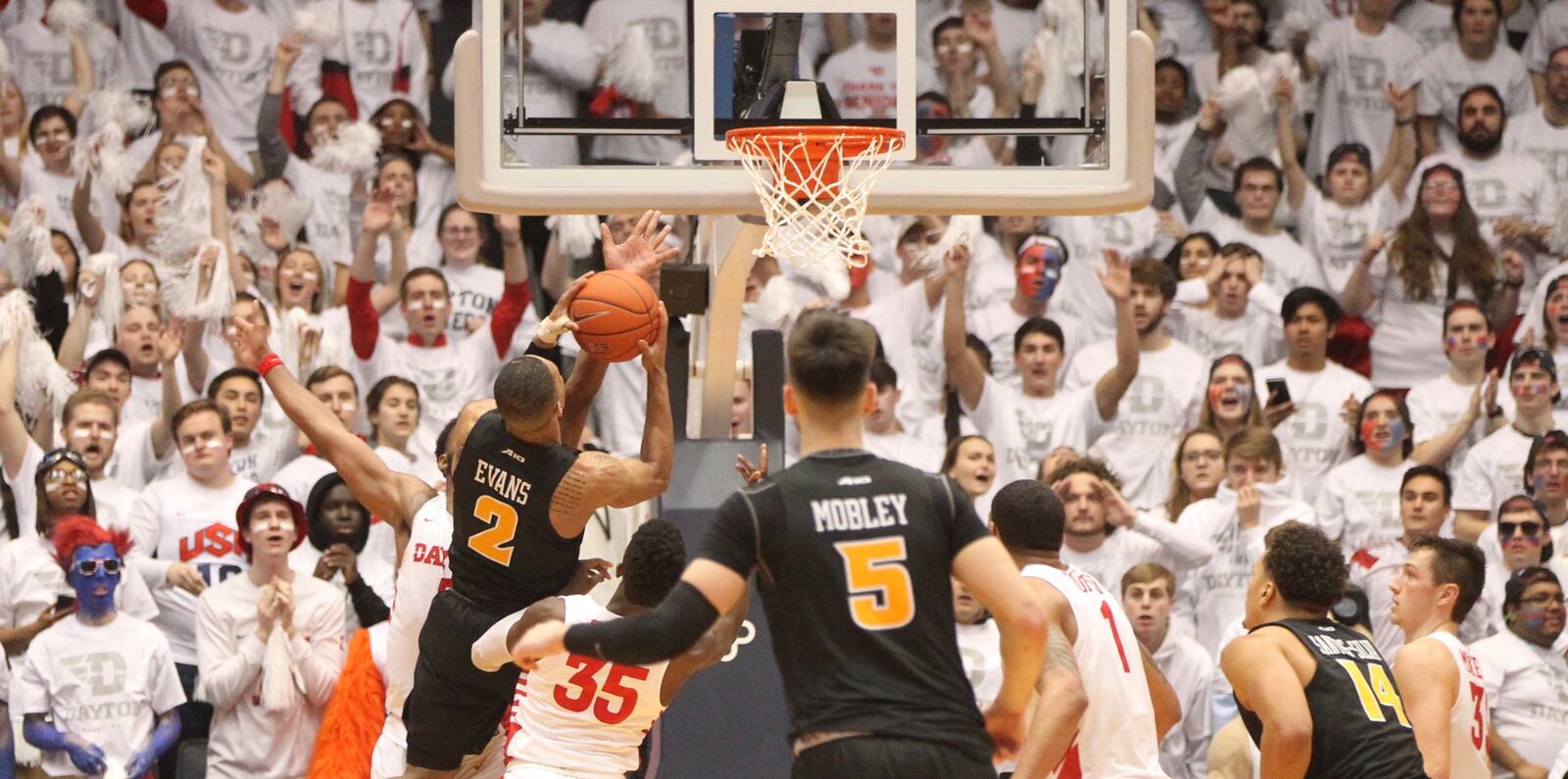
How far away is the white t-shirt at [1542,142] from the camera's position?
11.7m

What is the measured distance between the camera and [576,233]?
10758 millimetres

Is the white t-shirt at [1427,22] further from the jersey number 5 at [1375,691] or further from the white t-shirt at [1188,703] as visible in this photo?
the jersey number 5 at [1375,691]

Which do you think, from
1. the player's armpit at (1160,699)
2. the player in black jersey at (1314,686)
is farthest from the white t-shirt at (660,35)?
the player in black jersey at (1314,686)

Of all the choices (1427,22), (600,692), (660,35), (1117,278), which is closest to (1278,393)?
(1117,278)

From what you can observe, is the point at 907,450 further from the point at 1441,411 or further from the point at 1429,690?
the point at 1429,690

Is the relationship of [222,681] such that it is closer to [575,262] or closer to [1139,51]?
[575,262]

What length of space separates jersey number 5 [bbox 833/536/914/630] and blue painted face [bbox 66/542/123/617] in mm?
5006

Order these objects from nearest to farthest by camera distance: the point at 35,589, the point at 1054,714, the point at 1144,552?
the point at 1054,714, the point at 35,589, the point at 1144,552

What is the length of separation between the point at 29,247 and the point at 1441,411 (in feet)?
23.7

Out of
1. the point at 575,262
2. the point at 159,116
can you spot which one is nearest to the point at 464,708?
the point at 575,262

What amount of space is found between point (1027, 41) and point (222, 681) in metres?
6.29

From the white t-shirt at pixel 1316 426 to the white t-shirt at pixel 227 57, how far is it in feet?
19.7

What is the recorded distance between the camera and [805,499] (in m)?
4.43

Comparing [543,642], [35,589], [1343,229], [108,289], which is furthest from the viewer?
[1343,229]
